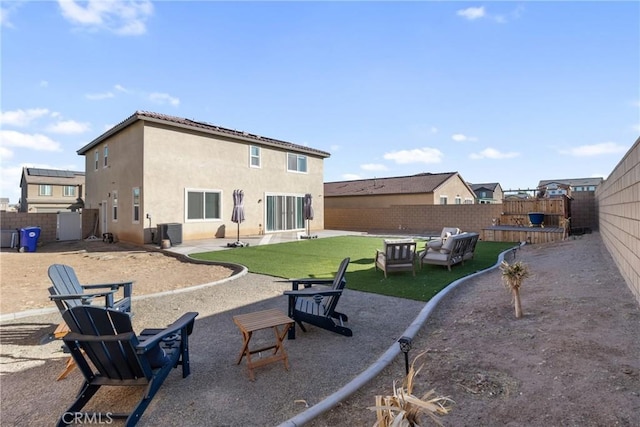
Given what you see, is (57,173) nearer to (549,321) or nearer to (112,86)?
(112,86)

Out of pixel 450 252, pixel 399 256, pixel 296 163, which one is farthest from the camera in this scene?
pixel 296 163

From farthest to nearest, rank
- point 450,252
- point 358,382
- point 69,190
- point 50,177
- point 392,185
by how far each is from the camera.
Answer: point 69,190 → point 50,177 → point 392,185 → point 450,252 → point 358,382

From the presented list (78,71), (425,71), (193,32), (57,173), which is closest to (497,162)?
(425,71)

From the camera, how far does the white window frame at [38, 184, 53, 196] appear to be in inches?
1663

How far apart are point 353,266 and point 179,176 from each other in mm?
10976

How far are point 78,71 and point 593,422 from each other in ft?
52.6

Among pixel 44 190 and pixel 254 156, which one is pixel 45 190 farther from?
pixel 254 156

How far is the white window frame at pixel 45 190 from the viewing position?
42250 millimetres

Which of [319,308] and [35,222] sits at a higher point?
[35,222]

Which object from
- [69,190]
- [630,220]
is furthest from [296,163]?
[69,190]

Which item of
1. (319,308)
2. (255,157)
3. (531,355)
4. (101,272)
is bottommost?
(101,272)

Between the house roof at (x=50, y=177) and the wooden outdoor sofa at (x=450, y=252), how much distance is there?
168 ft

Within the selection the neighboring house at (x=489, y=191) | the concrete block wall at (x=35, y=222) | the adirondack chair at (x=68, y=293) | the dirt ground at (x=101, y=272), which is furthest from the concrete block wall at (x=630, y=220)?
the neighboring house at (x=489, y=191)

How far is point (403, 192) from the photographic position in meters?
30.3
